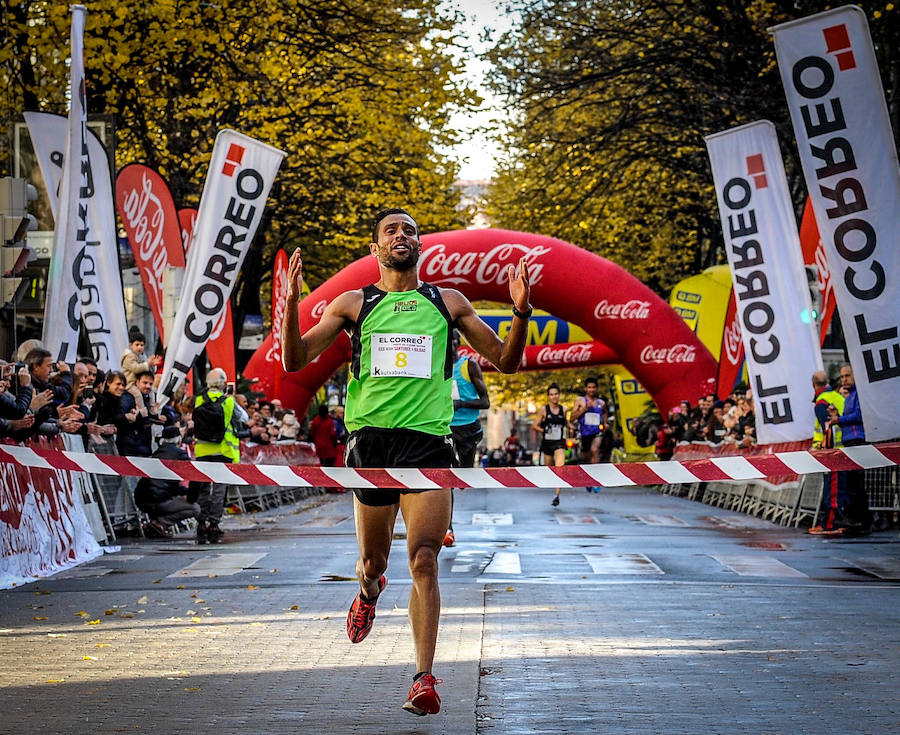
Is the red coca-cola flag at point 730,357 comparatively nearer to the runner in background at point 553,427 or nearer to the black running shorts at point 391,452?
the runner in background at point 553,427

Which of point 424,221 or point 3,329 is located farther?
point 424,221

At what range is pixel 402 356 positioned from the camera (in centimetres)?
681

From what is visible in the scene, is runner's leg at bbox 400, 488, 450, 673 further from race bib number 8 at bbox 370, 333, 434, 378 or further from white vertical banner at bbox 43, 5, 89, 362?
white vertical banner at bbox 43, 5, 89, 362

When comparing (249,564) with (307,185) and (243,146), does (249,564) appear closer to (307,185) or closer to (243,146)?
(243,146)

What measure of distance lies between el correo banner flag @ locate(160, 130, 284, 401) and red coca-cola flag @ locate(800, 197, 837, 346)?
702 centimetres

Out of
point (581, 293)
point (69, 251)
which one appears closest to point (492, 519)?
point (581, 293)

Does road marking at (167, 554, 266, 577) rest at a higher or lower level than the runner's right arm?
lower

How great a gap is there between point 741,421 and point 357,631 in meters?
17.3

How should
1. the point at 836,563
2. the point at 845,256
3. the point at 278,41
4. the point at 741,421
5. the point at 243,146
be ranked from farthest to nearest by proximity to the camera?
the point at 278,41, the point at 741,421, the point at 243,146, the point at 845,256, the point at 836,563

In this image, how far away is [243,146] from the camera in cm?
2059

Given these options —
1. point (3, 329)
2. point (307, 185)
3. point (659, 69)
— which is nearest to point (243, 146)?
point (3, 329)

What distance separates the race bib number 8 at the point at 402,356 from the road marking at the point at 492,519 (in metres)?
13.1

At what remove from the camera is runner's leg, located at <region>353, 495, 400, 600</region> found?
6809 millimetres

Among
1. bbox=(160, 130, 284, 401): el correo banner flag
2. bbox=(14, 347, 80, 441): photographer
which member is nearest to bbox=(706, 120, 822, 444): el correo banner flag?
bbox=(160, 130, 284, 401): el correo banner flag
